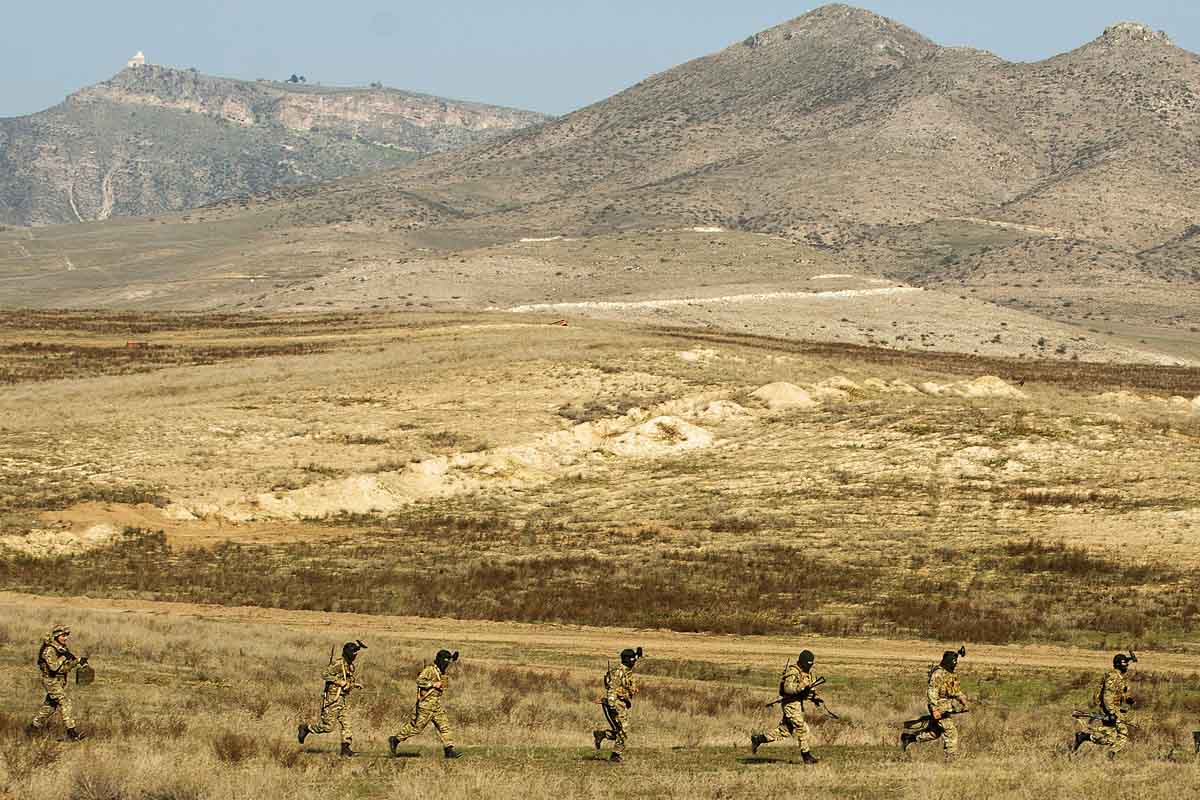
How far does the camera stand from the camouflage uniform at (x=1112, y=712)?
679 inches

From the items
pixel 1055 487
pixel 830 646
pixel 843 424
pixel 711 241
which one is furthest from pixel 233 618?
pixel 711 241

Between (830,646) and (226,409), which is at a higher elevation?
(226,409)

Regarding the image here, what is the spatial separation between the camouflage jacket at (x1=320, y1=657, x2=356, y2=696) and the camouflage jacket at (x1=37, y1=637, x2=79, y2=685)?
3187 millimetres

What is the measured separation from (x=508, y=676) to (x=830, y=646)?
742 cm

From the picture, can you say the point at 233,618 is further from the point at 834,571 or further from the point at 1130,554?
the point at 1130,554

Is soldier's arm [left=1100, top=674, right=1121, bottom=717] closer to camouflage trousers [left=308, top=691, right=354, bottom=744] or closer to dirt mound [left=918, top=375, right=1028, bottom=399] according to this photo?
camouflage trousers [left=308, top=691, right=354, bottom=744]

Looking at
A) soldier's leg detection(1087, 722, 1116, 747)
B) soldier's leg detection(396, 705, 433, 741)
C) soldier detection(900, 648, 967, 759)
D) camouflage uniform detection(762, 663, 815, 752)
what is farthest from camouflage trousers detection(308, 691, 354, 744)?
soldier's leg detection(1087, 722, 1116, 747)

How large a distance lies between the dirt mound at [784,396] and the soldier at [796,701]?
46339 mm

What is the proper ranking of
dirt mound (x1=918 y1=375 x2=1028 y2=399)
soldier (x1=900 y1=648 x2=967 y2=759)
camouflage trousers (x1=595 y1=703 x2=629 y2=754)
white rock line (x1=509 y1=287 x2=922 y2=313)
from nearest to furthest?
soldier (x1=900 y1=648 x2=967 y2=759), camouflage trousers (x1=595 y1=703 x2=629 y2=754), dirt mound (x1=918 y1=375 x2=1028 y2=399), white rock line (x1=509 y1=287 x2=922 y2=313)

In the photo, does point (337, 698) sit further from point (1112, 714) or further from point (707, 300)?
point (707, 300)

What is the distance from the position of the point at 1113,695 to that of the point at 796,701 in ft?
13.5

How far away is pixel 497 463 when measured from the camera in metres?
53.7

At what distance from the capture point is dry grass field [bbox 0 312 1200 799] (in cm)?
1731

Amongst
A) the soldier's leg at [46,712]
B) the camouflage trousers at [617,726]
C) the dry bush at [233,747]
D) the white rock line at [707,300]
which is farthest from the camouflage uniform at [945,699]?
the white rock line at [707,300]
